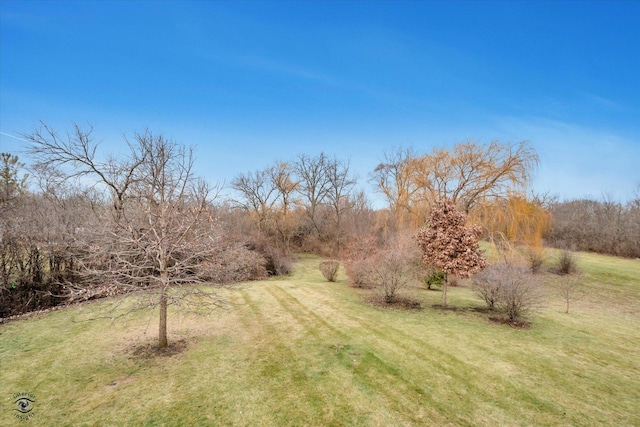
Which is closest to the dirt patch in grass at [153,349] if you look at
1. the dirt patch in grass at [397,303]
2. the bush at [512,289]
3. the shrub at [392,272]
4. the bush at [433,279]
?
the dirt patch in grass at [397,303]

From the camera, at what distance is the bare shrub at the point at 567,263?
19484 mm

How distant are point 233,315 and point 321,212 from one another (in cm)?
2732

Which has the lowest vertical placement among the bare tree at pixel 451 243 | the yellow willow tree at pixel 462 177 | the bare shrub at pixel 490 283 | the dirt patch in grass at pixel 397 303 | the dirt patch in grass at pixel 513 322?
the dirt patch in grass at pixel 513 322

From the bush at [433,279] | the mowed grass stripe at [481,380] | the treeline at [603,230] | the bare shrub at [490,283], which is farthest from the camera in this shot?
the treeline at [603,230]

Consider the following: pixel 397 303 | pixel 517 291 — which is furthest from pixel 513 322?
pixel 397 303

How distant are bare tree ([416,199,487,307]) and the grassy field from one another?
1764 millimetres

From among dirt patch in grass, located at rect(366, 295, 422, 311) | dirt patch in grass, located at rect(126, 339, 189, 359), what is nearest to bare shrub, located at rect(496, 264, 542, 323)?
dirt patch in grass, located at rect(366, 295, 422, 311)

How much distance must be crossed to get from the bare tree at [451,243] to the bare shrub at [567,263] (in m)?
14.7

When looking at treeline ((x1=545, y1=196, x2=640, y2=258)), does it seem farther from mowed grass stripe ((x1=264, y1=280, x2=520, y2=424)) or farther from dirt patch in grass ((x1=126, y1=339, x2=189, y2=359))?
dirt patch in grass ((x1=126, y1=339, x2=189, y2=359))

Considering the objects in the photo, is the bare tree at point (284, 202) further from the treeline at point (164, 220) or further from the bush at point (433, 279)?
the bush at point (433, 279)

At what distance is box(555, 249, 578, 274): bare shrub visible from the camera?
19484 millimetres

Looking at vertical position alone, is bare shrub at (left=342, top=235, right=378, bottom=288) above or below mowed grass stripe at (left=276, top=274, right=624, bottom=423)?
above

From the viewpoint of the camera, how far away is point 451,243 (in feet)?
32.7

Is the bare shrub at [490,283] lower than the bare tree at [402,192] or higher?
lower
